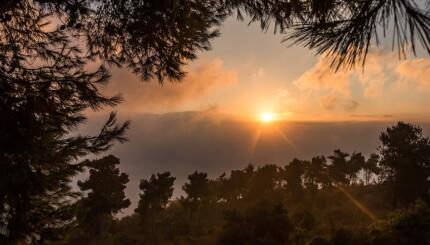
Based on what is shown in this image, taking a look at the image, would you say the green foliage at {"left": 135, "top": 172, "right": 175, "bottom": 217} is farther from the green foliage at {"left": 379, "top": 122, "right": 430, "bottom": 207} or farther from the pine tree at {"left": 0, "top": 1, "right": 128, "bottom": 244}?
the pine tree at {"left": 0, "top": 1, "right": 128, "bottom": 244}

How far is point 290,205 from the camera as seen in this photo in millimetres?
65125

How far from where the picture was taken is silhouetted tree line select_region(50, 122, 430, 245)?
26.6 metres

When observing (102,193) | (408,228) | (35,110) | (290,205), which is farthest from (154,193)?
(35,110)

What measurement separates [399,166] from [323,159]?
25.0 m

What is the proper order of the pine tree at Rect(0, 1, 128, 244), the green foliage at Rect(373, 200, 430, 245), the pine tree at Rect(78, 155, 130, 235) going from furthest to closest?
the pine tree at Rect(78, 155, 130, 235) < the green foliage at Rect(373, 200, 430, 245) < the pine tree at Rect(0, 1, 128, 244)

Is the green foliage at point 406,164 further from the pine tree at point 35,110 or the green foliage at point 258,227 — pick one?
the pine tree at point 35,110

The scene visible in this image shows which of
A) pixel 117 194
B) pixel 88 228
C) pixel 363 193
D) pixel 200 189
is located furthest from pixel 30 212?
pixel 363 193

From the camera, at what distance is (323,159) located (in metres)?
74.7

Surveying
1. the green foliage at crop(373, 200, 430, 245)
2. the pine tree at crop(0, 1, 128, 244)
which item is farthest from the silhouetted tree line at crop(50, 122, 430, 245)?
the pine tree at crop(0, 1, 128, 244)

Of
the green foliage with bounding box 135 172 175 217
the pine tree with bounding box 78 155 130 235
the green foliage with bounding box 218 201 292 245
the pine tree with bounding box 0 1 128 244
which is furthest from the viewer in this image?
the green foliage with bounding box 135 172 175 217

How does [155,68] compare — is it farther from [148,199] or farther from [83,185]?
[148,199]

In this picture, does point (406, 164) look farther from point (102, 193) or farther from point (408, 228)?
point (102, 193)

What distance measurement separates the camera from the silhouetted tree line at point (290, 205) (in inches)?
1048

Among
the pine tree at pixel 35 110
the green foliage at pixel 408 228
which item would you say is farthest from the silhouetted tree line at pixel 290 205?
the pine tree at pixel 35 110
